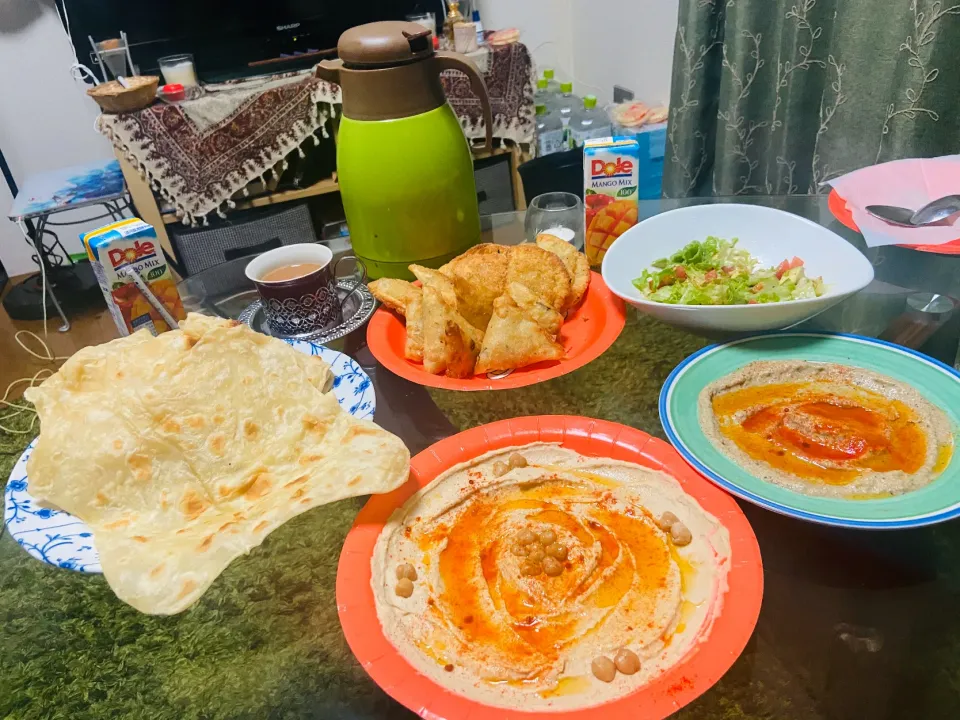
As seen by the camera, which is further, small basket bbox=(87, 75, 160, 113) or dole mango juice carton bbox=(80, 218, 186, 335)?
small basket bbox=(87, 75, 160, 113)

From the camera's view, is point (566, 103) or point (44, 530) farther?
point (566, 103)

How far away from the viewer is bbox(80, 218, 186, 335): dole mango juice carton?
122 cm

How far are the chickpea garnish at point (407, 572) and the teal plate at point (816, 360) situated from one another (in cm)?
39

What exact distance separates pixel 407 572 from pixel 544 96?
11.7 feet

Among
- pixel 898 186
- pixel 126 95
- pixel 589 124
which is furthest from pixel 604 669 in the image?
pixel 589 124

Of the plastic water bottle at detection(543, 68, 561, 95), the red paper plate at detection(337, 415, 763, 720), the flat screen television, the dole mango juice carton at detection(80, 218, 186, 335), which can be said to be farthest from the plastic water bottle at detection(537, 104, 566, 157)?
the red paper plate at detection(337, 415, 763, 720)

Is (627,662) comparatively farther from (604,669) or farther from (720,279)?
(720,279)

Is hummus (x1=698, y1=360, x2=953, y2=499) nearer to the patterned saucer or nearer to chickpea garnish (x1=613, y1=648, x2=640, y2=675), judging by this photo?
chickpea garnish (x1=613, y1=648, x2=640, y2=675)

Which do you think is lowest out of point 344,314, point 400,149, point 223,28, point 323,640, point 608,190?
point 323,640

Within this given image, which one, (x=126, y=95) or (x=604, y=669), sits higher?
(x=126, y=95)

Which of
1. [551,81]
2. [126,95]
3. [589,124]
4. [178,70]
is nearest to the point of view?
[126,95]

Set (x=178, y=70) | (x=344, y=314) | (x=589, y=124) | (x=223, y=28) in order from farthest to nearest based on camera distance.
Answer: (x=589, y=124), (x=223, y=28), (x=178, y=70), (x=344, y=314)

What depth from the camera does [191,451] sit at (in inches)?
35.7

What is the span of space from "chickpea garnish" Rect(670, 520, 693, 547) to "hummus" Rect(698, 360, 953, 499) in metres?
0.13
